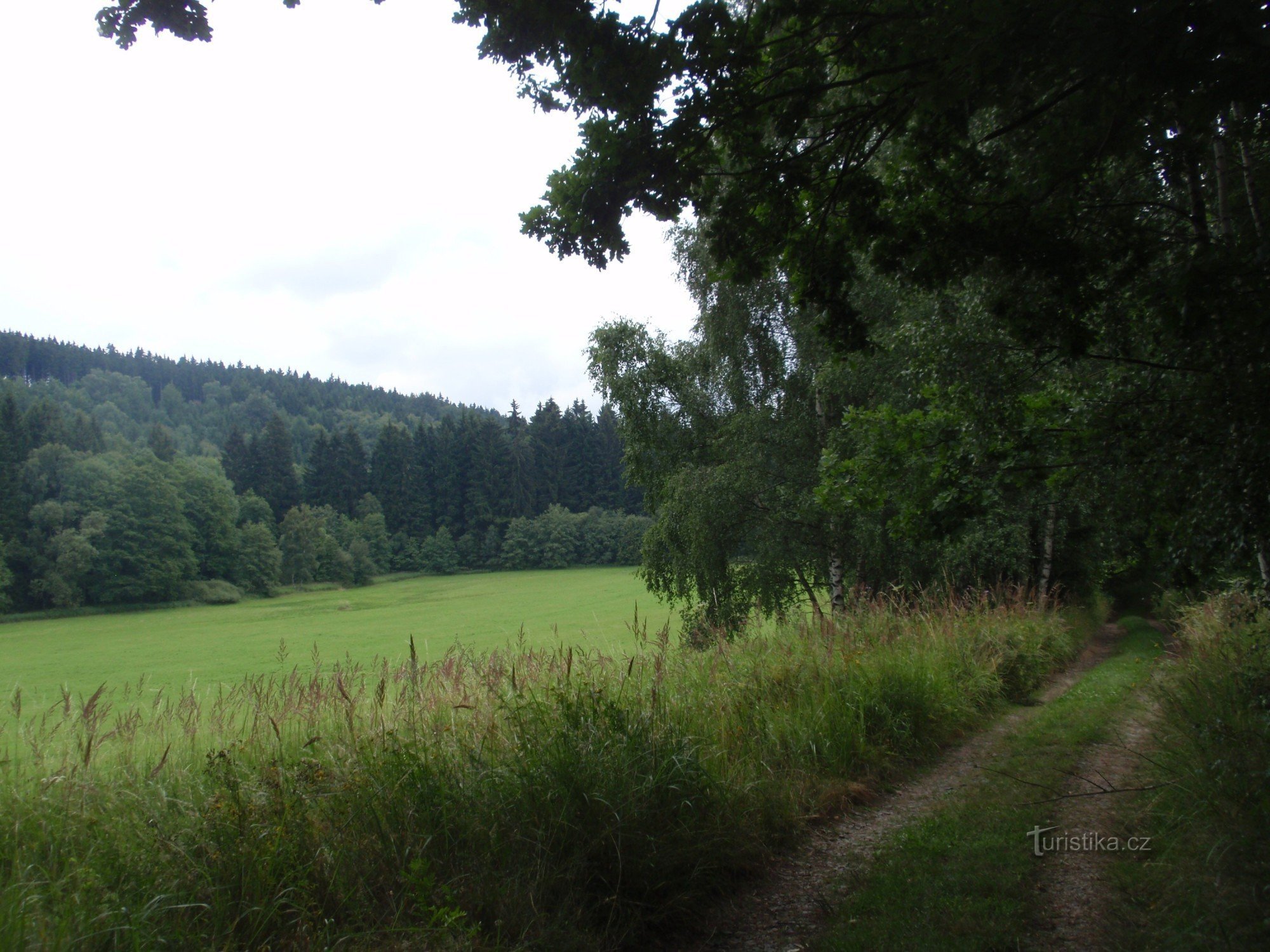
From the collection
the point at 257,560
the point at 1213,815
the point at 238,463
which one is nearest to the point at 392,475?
the point at 238,463

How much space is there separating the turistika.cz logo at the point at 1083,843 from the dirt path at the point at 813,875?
2.65ft

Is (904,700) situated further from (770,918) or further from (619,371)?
(619,371)

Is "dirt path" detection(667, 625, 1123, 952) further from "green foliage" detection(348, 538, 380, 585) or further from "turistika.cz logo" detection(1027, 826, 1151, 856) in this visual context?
"green foliage" detection(348, 538, 380, 585)

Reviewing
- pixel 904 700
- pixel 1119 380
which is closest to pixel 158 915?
pixel 904 700

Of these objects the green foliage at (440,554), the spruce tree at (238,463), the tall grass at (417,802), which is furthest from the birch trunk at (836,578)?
the spruce tree at (238,463)

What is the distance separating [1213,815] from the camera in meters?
3.80

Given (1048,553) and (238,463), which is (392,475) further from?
(1048,553)

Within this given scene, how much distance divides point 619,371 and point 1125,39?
50.9ft

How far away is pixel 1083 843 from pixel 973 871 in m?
0.80

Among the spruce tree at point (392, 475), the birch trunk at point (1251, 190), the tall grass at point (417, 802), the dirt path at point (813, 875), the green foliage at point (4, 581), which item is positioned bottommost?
the dirt path at point (813, 875)

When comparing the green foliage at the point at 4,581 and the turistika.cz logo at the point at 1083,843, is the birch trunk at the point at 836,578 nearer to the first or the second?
the turistika.cz logo at the point at 1083,843

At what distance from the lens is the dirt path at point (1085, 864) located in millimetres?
3293

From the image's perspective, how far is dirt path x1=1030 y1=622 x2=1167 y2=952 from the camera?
3.29 meters

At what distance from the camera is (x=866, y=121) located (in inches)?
179
